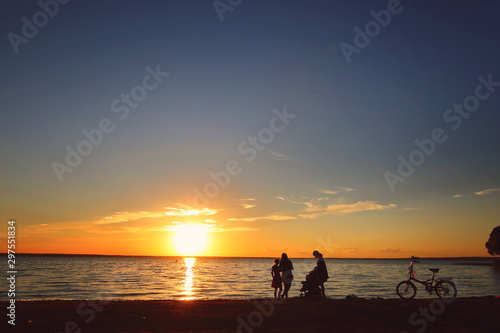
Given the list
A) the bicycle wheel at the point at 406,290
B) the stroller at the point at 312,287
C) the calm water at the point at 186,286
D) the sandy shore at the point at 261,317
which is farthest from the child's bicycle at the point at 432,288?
the calm water at the point at 186,286

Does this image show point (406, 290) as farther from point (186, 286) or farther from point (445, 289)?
point (186, 286)

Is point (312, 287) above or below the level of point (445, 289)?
above

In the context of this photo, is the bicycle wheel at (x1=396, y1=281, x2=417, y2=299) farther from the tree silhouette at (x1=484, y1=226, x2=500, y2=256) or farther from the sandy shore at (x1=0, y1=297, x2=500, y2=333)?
the tree silhouette at (x1=484, y1=226, x2=500, y2=256)

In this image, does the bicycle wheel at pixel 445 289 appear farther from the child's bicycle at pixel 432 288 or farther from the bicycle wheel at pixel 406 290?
the bicycle wheel at pixel 406 290

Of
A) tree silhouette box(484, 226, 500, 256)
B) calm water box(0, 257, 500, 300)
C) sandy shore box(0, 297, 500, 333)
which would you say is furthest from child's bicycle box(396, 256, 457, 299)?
tree silhouette box(484, 226, 500, 256)

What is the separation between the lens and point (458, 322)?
12.5m

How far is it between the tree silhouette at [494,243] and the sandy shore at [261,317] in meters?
116

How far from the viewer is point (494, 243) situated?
112 metres

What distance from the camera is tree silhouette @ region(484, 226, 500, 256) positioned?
11024 cm

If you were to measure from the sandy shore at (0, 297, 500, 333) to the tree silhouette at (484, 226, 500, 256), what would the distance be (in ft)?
379

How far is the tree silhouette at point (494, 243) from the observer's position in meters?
110

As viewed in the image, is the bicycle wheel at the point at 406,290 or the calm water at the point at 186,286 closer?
the bicycle wheel at the point at 406,290

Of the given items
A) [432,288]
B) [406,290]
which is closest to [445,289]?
[432,288]

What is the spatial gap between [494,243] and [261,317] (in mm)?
127056
